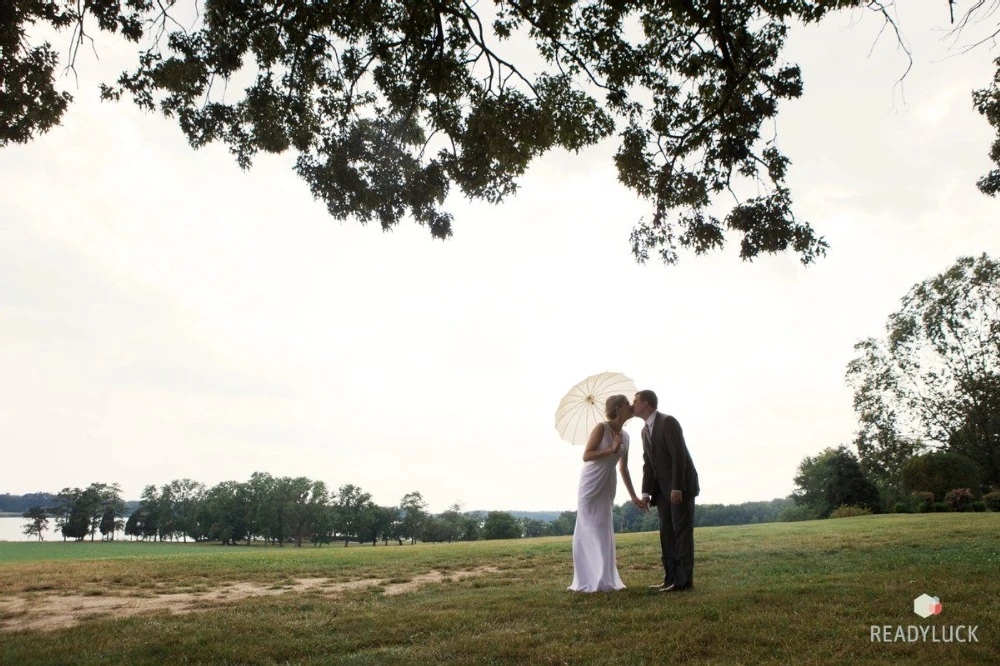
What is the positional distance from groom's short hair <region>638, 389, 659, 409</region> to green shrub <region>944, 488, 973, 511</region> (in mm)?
33692

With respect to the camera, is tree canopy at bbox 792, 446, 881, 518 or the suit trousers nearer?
the suit trousers

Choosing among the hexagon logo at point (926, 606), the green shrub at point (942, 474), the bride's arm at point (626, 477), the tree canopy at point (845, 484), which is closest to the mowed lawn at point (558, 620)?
the hexagon logo at point (926, 606)

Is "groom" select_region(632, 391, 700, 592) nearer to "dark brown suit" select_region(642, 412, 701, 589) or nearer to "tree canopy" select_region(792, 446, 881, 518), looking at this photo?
"dark brown suit" select_region(642, 412, 701, 589)

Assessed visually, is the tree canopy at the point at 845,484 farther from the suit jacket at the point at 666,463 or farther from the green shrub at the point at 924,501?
the suit jacket at the point at 666,463

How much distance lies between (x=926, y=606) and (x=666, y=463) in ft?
10.2

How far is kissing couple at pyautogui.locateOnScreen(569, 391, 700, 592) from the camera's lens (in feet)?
26.3

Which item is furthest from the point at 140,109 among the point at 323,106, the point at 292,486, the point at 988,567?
the point at 292,486

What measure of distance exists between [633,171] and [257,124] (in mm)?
7206

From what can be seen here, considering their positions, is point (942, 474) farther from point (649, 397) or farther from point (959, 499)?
point (649, 397)

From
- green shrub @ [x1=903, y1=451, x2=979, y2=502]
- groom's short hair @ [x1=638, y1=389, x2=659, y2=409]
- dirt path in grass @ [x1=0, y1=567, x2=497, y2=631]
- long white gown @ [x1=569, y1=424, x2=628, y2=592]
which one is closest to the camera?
dirt path in grass @ [x1=0, y1=567, x2=497, y2=631]

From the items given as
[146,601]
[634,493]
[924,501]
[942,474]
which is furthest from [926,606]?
[942,474]

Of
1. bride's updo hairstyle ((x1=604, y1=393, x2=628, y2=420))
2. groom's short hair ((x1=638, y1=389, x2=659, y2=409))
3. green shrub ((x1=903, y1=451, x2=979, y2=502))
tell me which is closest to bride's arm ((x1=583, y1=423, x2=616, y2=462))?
bride's updo hairstyle ((x1=604, y1=393, x2=628, y2=420))

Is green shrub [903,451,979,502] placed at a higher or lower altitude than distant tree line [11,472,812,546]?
higher

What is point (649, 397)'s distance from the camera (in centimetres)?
857
